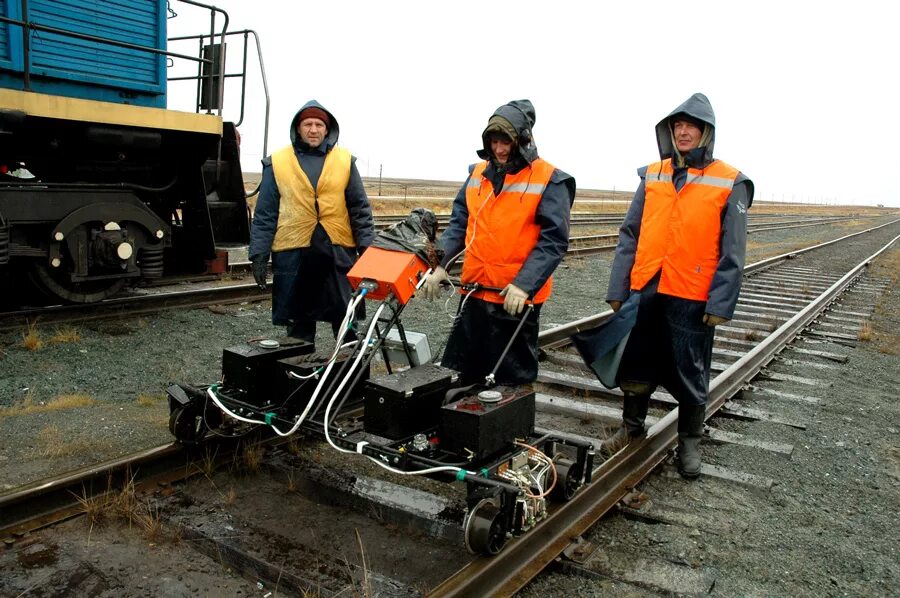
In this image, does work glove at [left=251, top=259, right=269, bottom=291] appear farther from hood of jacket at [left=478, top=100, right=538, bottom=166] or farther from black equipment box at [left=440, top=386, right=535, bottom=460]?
black equipment box at [left=440, top=386, right=535, bottom=460]

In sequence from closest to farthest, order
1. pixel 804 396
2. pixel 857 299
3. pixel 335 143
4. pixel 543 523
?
pixel 543 523
pixel 335 143
pixel 804 396
pixel 857 299

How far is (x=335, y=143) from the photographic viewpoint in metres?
5.20

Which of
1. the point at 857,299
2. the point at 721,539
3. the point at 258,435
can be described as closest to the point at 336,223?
the point at 258,435

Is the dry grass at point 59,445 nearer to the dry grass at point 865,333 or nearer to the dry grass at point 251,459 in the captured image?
the dry grass at point 251,459

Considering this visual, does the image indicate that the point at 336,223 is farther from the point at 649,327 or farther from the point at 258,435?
the point at 649,327

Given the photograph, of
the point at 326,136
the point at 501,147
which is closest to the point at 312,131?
the point at 326,136

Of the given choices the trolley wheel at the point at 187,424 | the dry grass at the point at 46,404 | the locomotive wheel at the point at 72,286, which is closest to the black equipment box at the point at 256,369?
the trolley wheel at the point at 187,424

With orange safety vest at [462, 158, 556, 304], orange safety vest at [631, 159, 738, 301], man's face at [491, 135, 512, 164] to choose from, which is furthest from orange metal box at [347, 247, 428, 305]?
orange safety vest at [631, 159, 738, 301]

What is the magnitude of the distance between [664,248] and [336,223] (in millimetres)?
2173

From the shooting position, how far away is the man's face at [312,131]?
498cm

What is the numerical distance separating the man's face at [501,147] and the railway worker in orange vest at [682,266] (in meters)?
0.99

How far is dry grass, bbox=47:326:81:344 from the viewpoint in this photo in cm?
657

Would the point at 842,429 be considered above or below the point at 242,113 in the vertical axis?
below

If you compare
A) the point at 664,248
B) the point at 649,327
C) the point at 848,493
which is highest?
the point at 664,248
